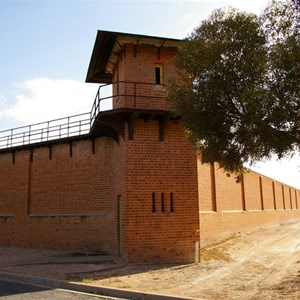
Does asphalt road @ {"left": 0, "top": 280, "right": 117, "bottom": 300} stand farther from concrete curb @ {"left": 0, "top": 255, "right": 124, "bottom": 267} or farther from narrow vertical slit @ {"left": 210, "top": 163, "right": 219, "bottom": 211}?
narrow vertical slit @ {"left": 210, "top": 163, "right": 219, "bottom": 211}

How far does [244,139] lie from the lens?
34.6 ft

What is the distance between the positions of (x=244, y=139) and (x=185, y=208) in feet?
16.8

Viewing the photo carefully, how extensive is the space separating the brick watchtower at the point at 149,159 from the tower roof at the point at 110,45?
4 centimetres

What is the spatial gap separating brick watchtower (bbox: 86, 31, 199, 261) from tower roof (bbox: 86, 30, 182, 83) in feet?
0.12

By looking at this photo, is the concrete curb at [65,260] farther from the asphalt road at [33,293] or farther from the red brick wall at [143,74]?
the red brick wall at [143,74]

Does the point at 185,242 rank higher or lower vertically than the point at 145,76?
lower

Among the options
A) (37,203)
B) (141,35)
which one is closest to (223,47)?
(141,35)

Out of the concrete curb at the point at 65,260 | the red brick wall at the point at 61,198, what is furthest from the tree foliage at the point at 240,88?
the red brick wall at the point at 61,198

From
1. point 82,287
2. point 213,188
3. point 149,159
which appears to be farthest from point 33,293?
point 213,188

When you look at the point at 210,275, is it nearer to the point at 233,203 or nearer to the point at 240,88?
the point at 240,88

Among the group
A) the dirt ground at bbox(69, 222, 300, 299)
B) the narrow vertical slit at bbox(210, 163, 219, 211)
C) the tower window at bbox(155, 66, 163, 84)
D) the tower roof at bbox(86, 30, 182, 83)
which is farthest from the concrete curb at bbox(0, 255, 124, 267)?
the tower roof at bbox(86, 30, 182, 83)

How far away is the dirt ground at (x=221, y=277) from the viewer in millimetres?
9053

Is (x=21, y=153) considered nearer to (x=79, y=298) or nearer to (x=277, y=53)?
(x=79, y=298)

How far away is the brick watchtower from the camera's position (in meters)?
14.3
